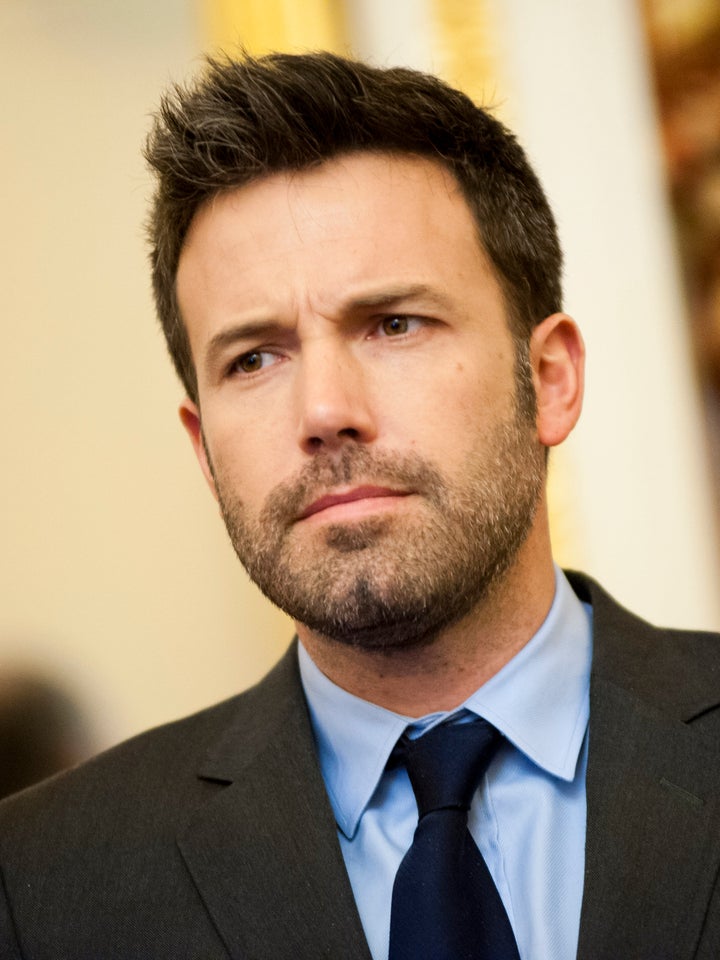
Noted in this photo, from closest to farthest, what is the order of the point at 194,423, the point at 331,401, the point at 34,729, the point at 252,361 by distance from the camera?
the point at 331,401, the point at 252,361, the point at 194,423, the point at 34,729

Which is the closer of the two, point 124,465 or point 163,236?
point 163,236

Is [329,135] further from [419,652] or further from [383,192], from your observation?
[419,652]

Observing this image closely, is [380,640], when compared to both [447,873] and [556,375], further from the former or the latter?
[556,375]

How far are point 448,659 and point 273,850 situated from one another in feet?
1.41

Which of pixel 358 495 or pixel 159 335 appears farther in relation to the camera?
pixel 159 335

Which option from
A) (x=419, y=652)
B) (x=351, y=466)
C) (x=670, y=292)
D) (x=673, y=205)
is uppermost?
(x=673, y=205)

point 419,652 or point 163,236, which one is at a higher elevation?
point 163,236

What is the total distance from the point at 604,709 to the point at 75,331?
1.82 meters

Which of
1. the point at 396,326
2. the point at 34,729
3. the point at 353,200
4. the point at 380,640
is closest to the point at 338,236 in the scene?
the point at 353,200

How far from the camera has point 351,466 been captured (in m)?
1.90

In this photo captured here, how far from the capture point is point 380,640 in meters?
1.99

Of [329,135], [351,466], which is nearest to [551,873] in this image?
[351,466]

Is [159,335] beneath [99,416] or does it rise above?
above

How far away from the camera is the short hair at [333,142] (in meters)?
2.10
